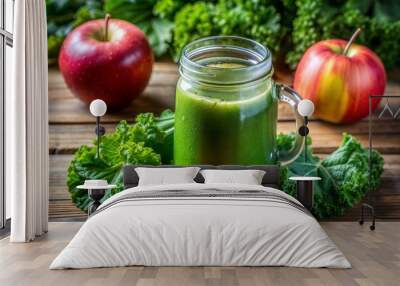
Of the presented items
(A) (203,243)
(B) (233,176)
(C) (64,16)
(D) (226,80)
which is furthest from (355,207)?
(C) (64,16)

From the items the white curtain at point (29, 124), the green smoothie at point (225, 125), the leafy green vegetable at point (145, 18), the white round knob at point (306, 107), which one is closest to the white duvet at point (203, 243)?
the white curtain at point (29, 124)

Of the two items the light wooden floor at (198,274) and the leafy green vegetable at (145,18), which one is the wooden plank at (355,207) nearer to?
the leafy green vegetable at (145,18)

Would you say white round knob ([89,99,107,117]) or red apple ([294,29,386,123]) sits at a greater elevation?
red apple ([294,29,386,123])

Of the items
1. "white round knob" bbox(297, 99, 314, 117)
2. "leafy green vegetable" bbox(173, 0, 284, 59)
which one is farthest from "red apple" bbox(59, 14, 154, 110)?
"white round knob" bbox(297, 99, 314, 117)

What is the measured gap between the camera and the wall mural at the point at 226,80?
167 inches

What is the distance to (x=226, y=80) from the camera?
13.6ft

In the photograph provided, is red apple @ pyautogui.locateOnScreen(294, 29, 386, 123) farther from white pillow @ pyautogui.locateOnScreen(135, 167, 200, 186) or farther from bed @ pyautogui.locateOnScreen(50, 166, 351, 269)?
bed @ pyautogui.locateOnScreen(50, 166, 351, 269)

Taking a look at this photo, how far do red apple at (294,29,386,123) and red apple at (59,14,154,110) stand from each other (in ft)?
3.58

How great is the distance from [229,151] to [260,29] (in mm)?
927

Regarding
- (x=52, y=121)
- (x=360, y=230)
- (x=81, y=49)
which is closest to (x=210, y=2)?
(x=81, y=49)

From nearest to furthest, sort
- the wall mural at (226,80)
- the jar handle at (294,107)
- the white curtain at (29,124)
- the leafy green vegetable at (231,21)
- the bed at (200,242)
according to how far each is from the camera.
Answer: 1. the bed at (200,242)
2. the white curtain at (29,124)
3. the wall mural at (226,80)
4. the jar handle at (294,107)
5. the leafy green vegetable at (231,21)

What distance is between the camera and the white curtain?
154 inches

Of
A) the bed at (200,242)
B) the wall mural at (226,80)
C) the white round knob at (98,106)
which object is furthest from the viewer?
the white round knob at (98,106)

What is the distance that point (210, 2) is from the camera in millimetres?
4859
